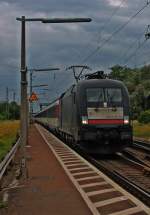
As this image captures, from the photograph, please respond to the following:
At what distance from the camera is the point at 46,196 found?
1311 cm

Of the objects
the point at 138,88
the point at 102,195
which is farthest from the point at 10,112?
the point at 102,195

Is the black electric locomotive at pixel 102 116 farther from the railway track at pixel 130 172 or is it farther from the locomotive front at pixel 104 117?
the railway track at pixel 130 172

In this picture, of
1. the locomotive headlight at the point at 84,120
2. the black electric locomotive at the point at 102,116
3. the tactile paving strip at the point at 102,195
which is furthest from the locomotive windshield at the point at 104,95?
the tactile paving strip at the point at 102,195

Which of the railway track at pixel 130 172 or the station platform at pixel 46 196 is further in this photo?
the railway track at pixel 130 172

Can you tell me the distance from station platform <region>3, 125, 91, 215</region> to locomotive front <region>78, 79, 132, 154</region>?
4.87 metres

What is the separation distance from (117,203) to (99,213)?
123 centimetres

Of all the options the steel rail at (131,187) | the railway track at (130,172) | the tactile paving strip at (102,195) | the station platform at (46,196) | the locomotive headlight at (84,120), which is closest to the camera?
the tactile paving strip at (102,195)

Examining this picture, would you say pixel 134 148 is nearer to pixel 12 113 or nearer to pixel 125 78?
pixel 125 78

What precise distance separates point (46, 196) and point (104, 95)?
11.6 metres

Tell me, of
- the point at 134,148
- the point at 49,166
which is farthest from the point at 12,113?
the point at 49,166

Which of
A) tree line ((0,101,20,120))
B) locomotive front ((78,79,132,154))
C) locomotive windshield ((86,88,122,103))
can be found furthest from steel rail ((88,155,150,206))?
tree line ((0,101,20,120))

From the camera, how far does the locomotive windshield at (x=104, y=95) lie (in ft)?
78.9

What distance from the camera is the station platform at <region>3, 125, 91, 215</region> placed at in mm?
11250

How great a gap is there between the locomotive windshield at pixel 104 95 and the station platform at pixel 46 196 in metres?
6.07
